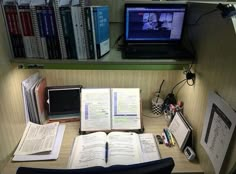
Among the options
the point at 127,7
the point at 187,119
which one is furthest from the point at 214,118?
the point at 127,7

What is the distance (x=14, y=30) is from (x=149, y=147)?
94 centimetres

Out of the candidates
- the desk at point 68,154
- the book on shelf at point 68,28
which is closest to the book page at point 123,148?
the desk at point 68,154

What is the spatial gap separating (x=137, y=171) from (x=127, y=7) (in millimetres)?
862

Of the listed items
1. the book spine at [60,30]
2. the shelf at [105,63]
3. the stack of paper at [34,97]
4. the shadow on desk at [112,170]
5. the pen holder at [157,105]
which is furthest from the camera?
the pen holder at [157,105]

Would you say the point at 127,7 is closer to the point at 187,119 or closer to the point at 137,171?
the point at 187,119

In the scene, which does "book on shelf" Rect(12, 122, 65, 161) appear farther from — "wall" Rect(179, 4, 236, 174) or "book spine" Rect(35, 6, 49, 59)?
"wall" Rect(179, 4, 236, 174)

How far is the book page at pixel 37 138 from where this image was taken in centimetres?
113

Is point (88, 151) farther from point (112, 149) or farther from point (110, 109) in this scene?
point (110, 109)

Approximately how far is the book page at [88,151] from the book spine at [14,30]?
580 millimetres

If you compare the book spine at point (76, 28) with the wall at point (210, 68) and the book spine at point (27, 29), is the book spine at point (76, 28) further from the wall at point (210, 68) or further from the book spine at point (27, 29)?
the wall at point (210, 68)

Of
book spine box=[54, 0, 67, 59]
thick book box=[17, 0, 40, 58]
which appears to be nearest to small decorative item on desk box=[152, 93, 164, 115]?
book spine box=[54, 0, 67, 59]

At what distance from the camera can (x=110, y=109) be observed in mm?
1321

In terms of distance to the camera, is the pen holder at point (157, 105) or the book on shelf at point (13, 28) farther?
the pen holder at point (157, 105)

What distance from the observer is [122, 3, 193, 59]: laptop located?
1.13 metres
